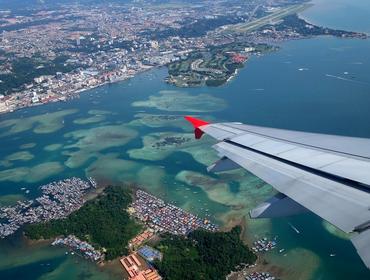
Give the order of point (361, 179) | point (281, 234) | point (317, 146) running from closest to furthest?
point (361, 179) → point (317, 146) → point (281, 234)

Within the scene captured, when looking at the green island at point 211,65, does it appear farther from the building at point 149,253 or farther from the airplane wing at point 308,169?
the airplane wing at point 308,169

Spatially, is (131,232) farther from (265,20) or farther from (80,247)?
(265,20)

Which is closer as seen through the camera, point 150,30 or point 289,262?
point 289,262

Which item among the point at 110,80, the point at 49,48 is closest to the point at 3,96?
the point at 110,80

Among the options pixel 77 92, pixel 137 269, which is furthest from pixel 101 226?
pixel 77 92

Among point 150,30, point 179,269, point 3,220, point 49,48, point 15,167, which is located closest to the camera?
point 179,269

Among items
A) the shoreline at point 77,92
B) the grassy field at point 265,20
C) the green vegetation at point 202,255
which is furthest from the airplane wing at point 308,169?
the grassy field at point 265,20

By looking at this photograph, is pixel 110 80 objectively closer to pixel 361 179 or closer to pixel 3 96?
pixel 3 96
